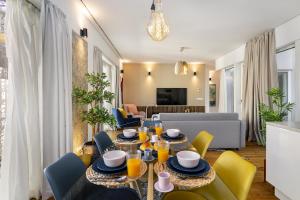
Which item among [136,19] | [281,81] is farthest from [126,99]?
[281,81]

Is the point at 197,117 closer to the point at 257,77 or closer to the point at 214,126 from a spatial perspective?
the point at 214,126

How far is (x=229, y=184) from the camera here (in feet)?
4.10

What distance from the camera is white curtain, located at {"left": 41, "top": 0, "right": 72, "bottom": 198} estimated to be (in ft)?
6.91

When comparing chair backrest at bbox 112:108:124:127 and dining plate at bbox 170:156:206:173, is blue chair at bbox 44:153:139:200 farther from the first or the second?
chair backrest at bbox 112:108:124:127

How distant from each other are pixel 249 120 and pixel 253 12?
2.68m

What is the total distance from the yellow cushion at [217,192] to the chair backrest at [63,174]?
863 mm

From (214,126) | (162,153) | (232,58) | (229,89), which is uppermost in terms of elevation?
(232,58)

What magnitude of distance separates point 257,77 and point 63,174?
476cm

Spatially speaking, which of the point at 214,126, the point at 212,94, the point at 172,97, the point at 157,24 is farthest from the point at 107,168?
the point at 212,94

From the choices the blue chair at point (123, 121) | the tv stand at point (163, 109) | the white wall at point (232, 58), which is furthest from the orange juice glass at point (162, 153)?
the tv stand at point (163, 109)

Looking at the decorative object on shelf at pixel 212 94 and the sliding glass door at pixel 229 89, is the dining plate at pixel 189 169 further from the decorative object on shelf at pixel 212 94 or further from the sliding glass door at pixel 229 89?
the decorative object on shelf at pixel 212 94

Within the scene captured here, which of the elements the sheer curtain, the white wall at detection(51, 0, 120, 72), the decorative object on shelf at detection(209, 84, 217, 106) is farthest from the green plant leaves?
the decorative object on shelf at detection(209, 84, 217, 106)

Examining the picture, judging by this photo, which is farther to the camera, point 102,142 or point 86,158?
point 86,158

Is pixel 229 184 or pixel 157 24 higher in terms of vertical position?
pixel 157 24
